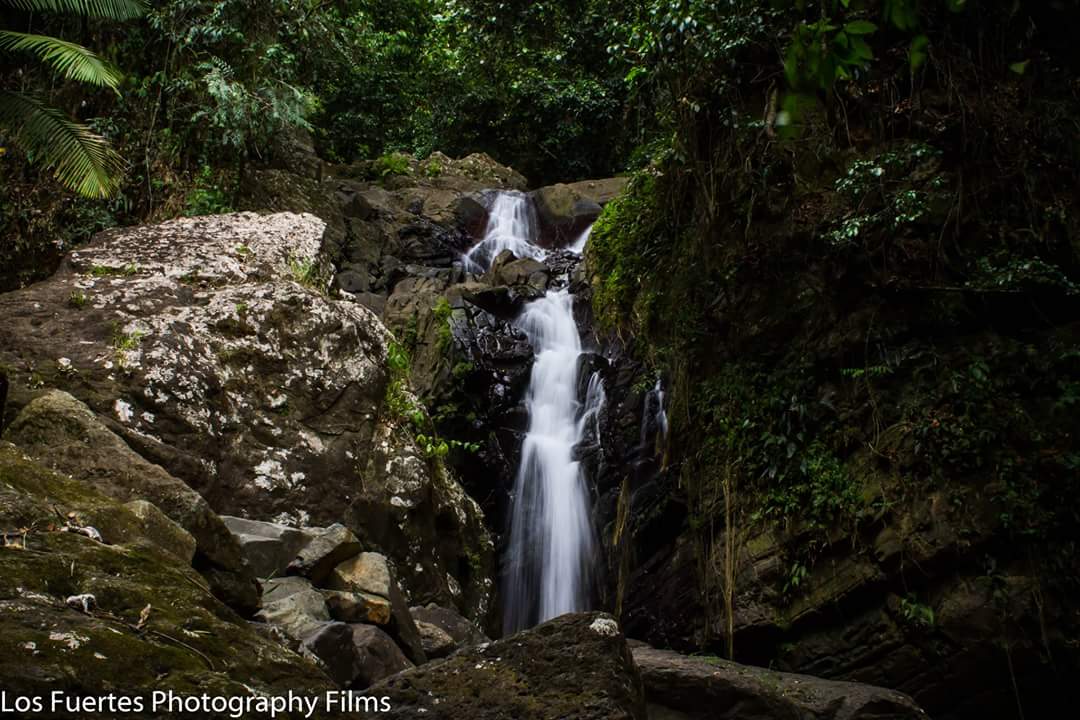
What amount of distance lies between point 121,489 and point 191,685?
2.03 meters

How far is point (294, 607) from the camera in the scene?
3.93 meters

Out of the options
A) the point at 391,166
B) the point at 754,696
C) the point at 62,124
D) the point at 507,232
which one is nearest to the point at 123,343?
the point at 62,124

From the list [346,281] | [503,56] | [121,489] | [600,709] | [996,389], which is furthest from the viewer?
[503,56]

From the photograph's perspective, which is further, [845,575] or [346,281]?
[346,281]

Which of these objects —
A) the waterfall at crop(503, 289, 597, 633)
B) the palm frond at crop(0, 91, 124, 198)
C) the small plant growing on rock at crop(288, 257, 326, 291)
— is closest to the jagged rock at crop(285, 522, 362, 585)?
the small plant growing on rock at crop(288, 257, 326, 291)

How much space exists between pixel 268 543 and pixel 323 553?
312 mm

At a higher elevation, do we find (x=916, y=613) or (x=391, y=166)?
(x=391, y=166)

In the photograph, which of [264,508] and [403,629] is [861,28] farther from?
[264,508]

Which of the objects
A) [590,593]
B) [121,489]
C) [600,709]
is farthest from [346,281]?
[600,709]

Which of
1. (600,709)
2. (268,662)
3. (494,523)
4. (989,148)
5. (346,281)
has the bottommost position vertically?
(600,709)

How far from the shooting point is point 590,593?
8.38 m

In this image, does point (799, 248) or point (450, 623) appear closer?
point (450, 623)

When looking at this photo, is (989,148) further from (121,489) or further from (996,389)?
(121,489)

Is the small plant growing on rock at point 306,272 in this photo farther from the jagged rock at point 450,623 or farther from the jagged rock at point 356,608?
the jagged rock at point 356,608
